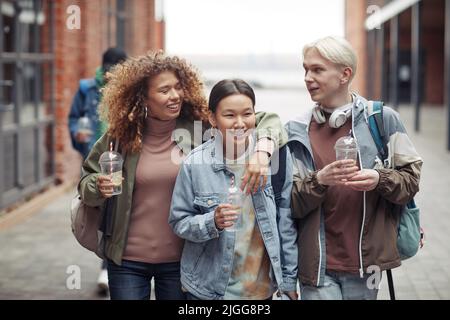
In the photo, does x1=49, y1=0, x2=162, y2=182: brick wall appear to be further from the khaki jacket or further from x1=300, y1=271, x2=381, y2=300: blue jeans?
x1=300, y1=271, x2=381, y2=300: blue jeans

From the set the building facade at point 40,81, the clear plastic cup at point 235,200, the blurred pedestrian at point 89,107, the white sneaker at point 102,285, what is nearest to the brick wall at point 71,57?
the building facade at point 40,81

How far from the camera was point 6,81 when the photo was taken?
8.73 meters

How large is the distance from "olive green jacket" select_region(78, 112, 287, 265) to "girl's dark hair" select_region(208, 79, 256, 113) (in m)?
0.22

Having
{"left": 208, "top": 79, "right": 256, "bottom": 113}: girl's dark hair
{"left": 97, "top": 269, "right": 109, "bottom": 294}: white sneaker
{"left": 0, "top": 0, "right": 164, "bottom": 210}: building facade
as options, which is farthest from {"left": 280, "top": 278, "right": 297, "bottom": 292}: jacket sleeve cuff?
{"left": 0, "top": 0, "right": 164, "bottom": 210}: building facade

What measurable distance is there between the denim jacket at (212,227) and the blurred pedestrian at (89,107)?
2.99m

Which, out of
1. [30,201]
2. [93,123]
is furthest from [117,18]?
[93,123]

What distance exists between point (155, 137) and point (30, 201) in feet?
21.3

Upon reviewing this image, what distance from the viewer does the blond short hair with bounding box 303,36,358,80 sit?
10.4ft

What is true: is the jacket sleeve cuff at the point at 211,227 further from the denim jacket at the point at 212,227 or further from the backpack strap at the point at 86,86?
the backpack strap at the point at 86,86

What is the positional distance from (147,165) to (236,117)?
56 cm

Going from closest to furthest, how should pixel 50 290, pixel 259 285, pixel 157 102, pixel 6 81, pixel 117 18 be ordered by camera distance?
pixel 259 285 → pixel 157 102 → pixel 50 290 → pixel 6 81 → pixel 117 18

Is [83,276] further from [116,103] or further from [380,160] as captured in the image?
[380,160]

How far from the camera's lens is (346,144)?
3.17 m

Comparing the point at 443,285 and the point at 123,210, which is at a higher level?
the point at 123,210
